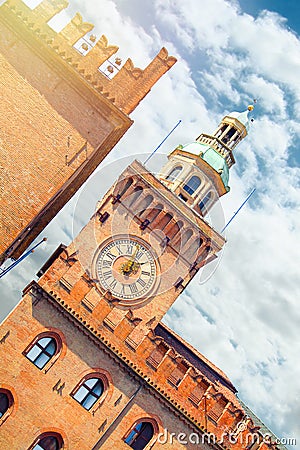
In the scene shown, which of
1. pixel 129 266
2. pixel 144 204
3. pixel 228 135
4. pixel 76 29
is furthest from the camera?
pixel 228 135

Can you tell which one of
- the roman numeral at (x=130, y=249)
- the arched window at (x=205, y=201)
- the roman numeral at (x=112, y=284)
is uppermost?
the arched window at (x=205, y=201)

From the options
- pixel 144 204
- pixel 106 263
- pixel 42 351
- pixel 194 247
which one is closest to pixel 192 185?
pixel 144 204

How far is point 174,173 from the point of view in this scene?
94.2 feet

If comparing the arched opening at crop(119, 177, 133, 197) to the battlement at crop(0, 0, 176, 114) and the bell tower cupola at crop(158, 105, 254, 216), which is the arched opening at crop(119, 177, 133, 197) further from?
the battlement at crop(0, 0, 176, 114)

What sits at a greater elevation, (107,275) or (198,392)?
(107,275)

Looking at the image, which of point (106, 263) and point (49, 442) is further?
point (106, 263)

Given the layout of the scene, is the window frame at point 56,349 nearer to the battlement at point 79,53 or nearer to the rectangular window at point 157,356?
the rectangular window at point 157,356

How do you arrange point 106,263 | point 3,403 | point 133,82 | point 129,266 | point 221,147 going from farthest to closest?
point 221,147
point 129,266
point 106,263
point 3,403
point 133,82

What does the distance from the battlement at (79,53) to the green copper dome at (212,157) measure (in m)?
11.9

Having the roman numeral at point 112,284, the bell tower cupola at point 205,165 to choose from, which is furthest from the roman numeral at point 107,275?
the bell tower cupola at point 205,165

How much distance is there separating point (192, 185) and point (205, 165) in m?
1.61

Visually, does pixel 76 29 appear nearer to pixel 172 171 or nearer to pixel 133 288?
pixel 133 288

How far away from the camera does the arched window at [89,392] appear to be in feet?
63.2

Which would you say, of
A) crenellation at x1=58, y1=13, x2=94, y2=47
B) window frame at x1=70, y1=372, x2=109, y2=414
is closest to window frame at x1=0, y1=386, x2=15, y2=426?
window frame at x1=70, y1=372, x2=109, y2=414
